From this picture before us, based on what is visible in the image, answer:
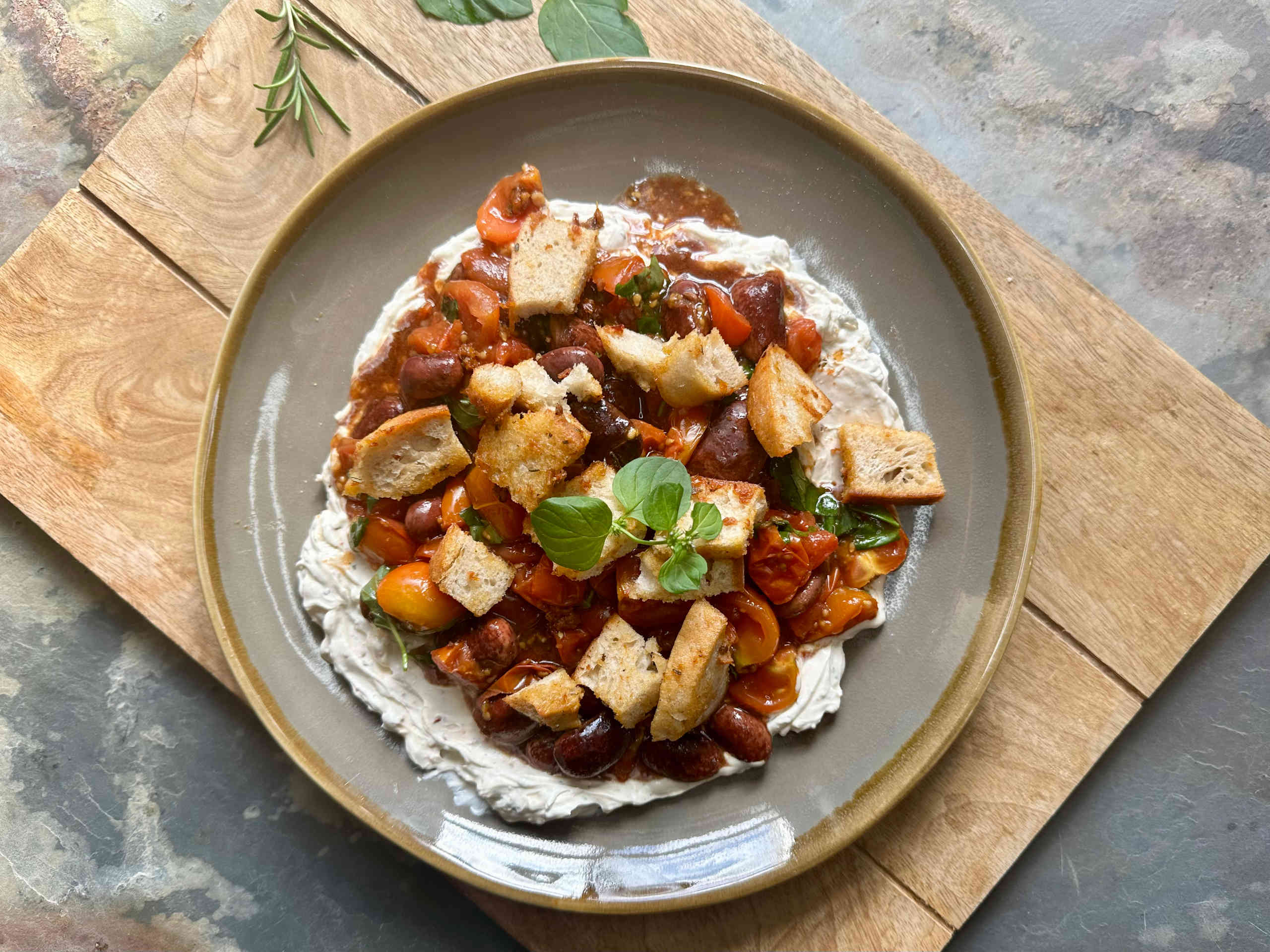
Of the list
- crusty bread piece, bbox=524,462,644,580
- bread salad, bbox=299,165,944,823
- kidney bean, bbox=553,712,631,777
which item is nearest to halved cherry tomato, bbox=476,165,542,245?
bread salad, bbox=299,165,944,823

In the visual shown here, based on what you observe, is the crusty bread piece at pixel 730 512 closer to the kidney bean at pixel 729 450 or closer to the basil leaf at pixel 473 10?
the kidney bean at pixel 729 450

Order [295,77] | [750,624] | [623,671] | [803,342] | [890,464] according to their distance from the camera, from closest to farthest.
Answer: [623,671] < [750,624] < [890,464] < [803,342] < [295,77]

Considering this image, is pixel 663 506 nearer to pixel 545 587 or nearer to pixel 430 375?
pixel 545 587

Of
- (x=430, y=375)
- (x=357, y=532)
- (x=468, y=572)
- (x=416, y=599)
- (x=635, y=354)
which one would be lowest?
(x=357, y=532)

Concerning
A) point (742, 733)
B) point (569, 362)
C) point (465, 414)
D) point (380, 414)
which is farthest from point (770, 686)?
point (380, 414)

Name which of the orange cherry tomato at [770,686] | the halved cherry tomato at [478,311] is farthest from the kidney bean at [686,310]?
the orange cherry tomato at [770,686]

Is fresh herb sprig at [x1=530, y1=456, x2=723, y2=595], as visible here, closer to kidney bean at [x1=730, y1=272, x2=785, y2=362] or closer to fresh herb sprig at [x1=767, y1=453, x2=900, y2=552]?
fresh herb sprig at [x1=767, y1=453, x2=900, y2=552]

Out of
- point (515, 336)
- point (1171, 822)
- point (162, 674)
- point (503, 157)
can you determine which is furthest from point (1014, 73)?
point (162, 674)
